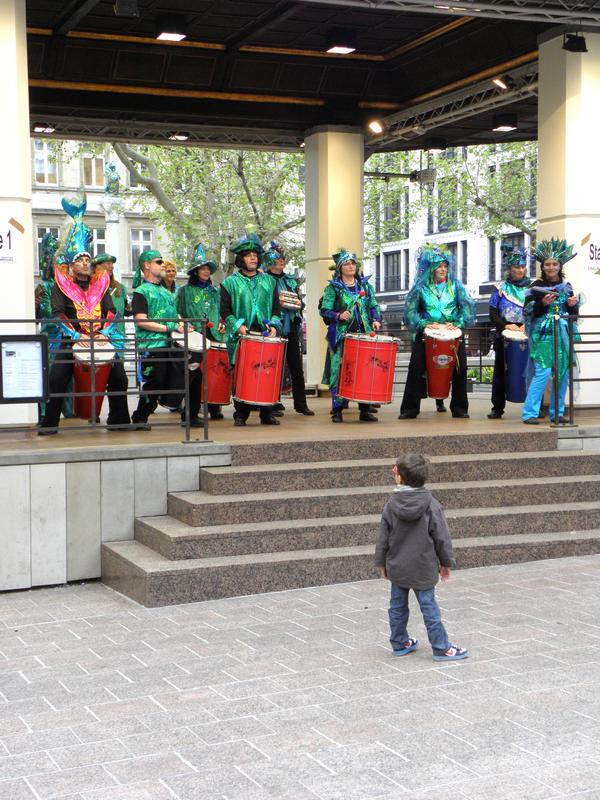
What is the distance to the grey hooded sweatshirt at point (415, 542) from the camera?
6.64 m

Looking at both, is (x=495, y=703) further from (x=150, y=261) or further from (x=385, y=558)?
(x=150, y=261)

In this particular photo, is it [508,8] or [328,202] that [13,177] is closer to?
[508,8]

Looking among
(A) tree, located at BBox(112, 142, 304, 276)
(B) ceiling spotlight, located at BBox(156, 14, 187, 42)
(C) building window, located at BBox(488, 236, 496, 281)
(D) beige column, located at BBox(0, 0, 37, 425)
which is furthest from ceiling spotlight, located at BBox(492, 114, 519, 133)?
(C) building window, located at BBox(488, 236, 496, 281)

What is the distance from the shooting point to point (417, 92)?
17391mm

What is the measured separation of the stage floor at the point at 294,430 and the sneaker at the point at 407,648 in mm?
3464

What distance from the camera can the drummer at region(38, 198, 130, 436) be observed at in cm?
1054

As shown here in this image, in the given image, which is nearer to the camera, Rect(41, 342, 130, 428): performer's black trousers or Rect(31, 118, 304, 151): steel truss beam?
Rect(41, 342, 130, 428): performer's black trousers

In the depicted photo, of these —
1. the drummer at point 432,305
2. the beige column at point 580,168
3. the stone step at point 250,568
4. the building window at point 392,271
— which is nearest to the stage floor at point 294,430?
the drummer at point 432,305

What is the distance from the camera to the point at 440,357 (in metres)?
12.3

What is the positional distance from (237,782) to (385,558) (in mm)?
2114

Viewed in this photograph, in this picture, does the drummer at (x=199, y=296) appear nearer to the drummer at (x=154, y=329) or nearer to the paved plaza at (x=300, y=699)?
the drummer at (x=154, y=329)

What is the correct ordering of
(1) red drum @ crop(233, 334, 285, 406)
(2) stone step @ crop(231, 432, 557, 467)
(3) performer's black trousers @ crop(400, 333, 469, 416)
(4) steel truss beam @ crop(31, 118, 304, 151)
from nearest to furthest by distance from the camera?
(2) stone step @ crop(231, 432, 557, 467)
(1) red drum @ crop(233, 334, 285, 406)
(3) performer's black trousers @ crop(400, 333, 469, 416)
(4) steel truss beam @ crop(31, 118, 304, 151)

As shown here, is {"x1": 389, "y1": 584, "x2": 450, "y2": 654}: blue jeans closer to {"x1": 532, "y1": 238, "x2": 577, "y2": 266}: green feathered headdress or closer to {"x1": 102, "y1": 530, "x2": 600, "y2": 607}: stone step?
{"x1": 102, "y1": 530, "x2": 600, "y2": 607}: stone step

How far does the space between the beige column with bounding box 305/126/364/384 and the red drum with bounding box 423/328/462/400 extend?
5.98 meters
